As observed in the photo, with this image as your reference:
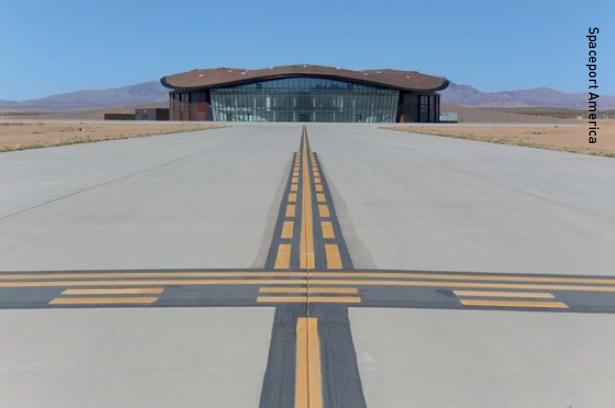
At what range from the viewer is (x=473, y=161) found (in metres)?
24.8

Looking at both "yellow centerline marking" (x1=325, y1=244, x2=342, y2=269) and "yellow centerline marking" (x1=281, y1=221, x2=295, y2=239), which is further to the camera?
"yellow centerline marking" (x1=281, y1=221, x2=295, y2=239)

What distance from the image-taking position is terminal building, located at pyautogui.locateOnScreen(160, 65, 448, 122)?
137m

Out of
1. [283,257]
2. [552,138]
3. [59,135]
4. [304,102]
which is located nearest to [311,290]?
[283,257]

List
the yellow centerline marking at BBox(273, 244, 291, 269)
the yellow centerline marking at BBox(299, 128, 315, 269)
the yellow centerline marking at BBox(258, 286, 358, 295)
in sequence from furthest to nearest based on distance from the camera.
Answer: the yellow centerline marking at BBox(299, 128, 315, 269) < the yellow centerline marking at BBox(273, 244, 291, 269) < the yellow centerline marking at BBox(258, 286, 358, 295)

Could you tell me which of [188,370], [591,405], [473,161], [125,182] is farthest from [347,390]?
[473,161]

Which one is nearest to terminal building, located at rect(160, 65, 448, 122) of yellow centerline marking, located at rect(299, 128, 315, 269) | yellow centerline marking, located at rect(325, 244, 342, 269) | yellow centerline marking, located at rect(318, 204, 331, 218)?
yellow centerline marking, located at rect(299, 128, 315, 269)

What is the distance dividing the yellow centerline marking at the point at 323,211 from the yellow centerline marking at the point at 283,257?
2720mm

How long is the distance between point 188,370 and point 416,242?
5.09 metres

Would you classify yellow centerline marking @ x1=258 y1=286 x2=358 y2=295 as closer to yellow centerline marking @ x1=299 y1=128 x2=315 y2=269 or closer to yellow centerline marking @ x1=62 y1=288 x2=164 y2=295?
yellow centerline marking @ x1=299 y1=128 x2=315 y2=269

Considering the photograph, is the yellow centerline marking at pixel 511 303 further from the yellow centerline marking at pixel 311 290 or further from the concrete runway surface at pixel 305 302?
the yellow centerline marking at pixel 311 290

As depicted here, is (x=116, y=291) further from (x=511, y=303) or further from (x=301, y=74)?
(x=301, y=74)

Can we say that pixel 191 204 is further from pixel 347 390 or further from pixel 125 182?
pixel 347 390

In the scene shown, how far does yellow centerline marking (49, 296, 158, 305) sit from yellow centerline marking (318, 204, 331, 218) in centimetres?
534

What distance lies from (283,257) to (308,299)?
184 centimetres
